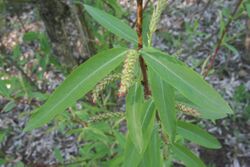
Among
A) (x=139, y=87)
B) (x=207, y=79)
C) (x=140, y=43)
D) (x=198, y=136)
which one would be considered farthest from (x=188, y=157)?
(x=207, y=79)

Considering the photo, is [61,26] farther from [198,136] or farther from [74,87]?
[74,87]

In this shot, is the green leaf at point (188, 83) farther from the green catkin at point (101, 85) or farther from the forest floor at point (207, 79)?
the forest floor at point (207, 79)

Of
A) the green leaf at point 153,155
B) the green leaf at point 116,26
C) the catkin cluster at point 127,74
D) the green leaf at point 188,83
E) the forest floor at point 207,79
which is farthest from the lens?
the forest floor at point 207,79

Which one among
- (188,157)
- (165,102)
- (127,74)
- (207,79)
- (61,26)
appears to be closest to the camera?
(127,74)

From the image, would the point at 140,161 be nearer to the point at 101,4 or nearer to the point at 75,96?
the point at 75,96

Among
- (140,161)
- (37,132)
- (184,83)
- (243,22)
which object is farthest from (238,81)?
(184,83)

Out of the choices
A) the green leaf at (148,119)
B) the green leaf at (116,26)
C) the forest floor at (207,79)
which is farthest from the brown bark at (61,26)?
the green leaf at (148,119)

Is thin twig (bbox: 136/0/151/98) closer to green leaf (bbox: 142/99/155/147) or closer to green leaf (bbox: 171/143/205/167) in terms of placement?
green leaf (bbox: 142/99/155/147)
